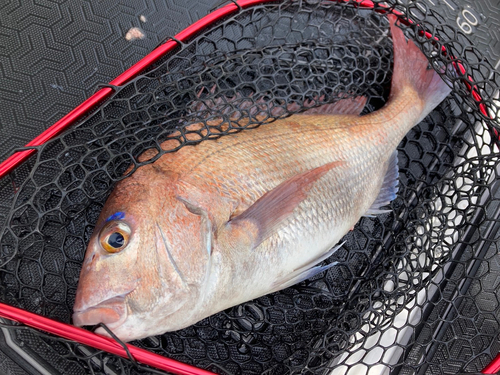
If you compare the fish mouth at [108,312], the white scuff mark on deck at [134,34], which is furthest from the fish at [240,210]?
the white scuff mark on deck at [134,34]

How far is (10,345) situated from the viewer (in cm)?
135

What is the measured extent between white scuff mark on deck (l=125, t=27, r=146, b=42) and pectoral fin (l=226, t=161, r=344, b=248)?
3.29ft

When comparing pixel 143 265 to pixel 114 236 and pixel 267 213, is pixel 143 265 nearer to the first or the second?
pixel 114 236

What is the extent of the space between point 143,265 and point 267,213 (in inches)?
16.4

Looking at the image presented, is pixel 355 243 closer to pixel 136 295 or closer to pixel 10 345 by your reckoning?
pixel 136 295

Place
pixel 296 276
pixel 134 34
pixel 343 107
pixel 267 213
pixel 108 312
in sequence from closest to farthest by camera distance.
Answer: pixel 108 312 < pixel 267 213 < pixel 296 276 < pixel 343 107 < pixel 134 34

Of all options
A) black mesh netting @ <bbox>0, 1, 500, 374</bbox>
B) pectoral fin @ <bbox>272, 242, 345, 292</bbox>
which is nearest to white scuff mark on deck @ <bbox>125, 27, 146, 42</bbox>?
black mesh netting @ <bbox>0, 1, 500, 374</bbox>

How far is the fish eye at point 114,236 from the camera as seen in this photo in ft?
3.57

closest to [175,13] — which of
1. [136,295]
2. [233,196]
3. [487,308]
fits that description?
[233,196]

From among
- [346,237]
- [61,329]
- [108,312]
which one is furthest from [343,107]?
[61,329]

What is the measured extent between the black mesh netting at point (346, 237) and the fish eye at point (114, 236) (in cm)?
21

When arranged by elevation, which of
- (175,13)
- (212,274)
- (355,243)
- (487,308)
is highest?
(175,13)

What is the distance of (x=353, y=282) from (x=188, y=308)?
0.88 meters

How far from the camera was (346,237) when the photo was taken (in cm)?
174
